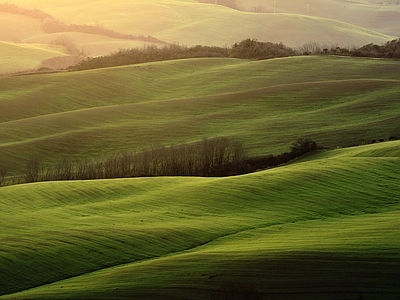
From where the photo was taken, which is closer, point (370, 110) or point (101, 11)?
point (370, 110)

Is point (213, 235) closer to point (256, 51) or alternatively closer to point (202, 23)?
point (256, 51)

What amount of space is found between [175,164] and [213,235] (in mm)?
19678

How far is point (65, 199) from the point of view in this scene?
34250 millimetres

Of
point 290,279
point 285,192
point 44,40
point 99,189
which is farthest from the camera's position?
point 44,40

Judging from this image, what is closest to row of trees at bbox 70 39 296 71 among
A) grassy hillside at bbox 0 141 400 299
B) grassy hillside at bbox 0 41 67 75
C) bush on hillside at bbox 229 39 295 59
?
bush on hillside at bbox 229 39 295 59

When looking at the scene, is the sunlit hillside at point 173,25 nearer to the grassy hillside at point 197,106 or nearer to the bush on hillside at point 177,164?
the grassy hillside at point 197,106

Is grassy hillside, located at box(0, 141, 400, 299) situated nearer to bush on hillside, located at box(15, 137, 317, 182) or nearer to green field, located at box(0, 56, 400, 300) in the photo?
green field, located at box(0, 56, 400, 300)

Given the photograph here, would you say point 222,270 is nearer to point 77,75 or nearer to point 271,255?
point 271,255

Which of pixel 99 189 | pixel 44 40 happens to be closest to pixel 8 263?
pixel 99 189

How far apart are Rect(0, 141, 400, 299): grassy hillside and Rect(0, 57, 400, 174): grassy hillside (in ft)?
48.2

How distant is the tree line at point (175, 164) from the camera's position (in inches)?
1775

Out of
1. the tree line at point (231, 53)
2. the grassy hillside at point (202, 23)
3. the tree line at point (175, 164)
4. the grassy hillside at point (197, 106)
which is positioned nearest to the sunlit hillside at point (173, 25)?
the grassy hillside at point (202, 23)

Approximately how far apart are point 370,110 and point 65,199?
30.1 metres

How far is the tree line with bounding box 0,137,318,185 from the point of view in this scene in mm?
45094
